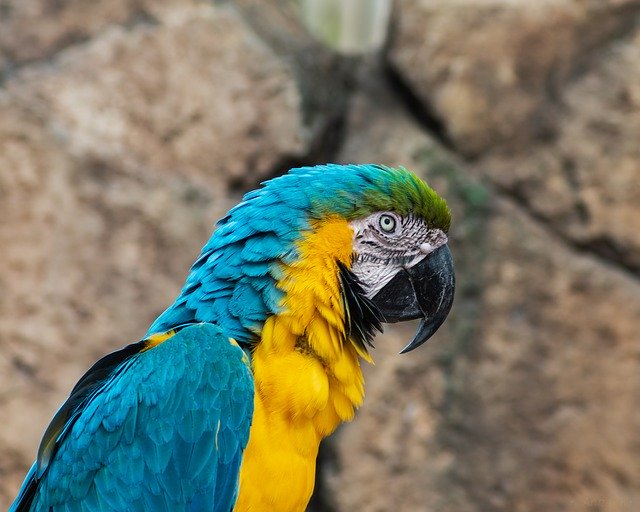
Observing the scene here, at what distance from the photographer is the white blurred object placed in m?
3.91

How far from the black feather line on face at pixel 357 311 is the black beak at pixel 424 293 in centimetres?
5

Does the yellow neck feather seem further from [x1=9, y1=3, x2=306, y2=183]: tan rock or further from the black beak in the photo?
[x1=9, y1=3, x2=306, y2=183]: tan rock

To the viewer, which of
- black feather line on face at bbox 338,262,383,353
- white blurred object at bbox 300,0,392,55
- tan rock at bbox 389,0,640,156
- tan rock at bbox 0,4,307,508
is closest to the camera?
black feather line on face at bbox 338,262,383,353

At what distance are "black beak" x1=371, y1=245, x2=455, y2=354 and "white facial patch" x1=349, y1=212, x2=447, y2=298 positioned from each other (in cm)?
2

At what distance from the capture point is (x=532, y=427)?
132 inches

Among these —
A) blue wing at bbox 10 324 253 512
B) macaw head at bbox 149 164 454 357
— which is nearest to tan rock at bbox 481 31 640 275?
macaw head at bbox 149 164 454 357

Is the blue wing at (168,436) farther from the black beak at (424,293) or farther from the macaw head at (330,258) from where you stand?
the black beak at (424,293)

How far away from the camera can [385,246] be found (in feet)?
6.31

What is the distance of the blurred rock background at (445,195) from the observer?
326cm

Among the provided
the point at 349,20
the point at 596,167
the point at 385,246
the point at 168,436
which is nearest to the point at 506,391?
the point at 596,167

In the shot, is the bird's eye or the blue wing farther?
the bird's eye

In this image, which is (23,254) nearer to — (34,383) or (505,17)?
(34,383)

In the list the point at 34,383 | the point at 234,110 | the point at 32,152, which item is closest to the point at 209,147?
the point at 234,110

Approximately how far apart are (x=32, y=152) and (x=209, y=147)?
641 millimetres
